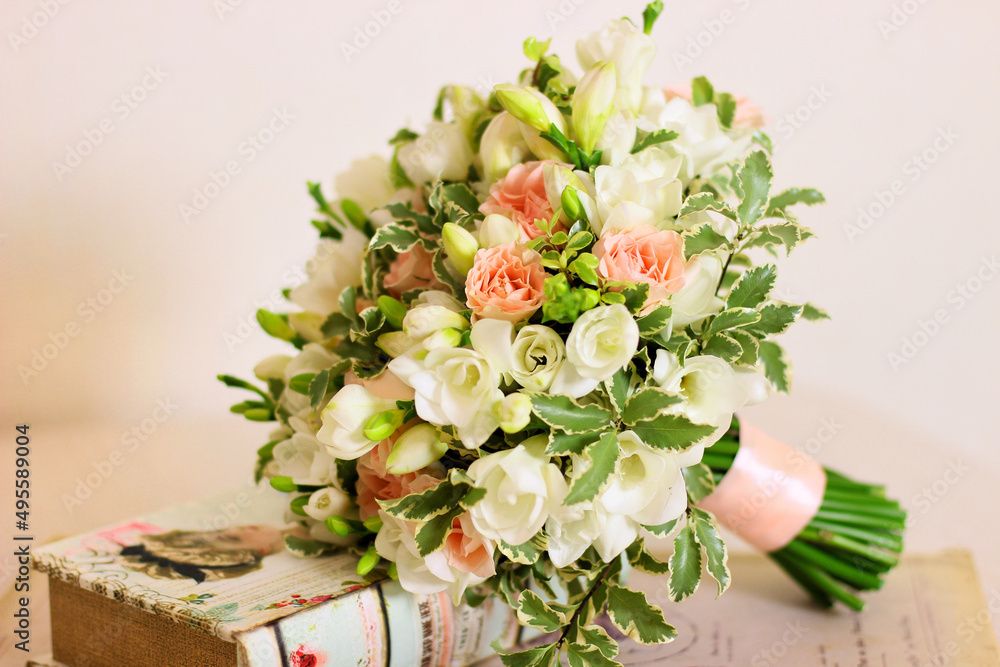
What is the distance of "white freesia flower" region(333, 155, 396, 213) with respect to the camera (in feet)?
3.06

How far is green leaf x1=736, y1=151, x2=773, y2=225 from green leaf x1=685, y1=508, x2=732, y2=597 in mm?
277

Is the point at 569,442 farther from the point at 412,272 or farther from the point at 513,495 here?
the point at 412,272

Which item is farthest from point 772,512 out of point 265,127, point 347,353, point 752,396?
point 265,127

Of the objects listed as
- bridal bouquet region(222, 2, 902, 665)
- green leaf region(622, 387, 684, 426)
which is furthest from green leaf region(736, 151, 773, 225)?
green leaf region(622, 387, 684, 426)

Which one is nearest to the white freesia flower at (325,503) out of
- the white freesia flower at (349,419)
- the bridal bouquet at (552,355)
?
the bridal bouquet at (552,355)

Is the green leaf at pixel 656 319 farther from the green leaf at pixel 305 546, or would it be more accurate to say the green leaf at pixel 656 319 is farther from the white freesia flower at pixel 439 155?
the green leaf at pixel 305 546

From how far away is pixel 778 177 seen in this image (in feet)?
4.59

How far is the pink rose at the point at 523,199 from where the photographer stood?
69 cm

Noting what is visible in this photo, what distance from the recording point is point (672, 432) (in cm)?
60

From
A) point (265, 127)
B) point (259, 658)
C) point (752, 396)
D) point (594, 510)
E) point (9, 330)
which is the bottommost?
point (9, 330)

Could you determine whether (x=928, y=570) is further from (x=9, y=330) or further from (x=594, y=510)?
(x=9, y=330)

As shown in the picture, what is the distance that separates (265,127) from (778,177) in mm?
922

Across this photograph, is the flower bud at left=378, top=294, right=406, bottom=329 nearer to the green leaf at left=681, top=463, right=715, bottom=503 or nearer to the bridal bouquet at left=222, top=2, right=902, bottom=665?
the bridal bouquet at left=222, top=2, right=902, bottom=665

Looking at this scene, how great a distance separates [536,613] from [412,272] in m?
0.35
